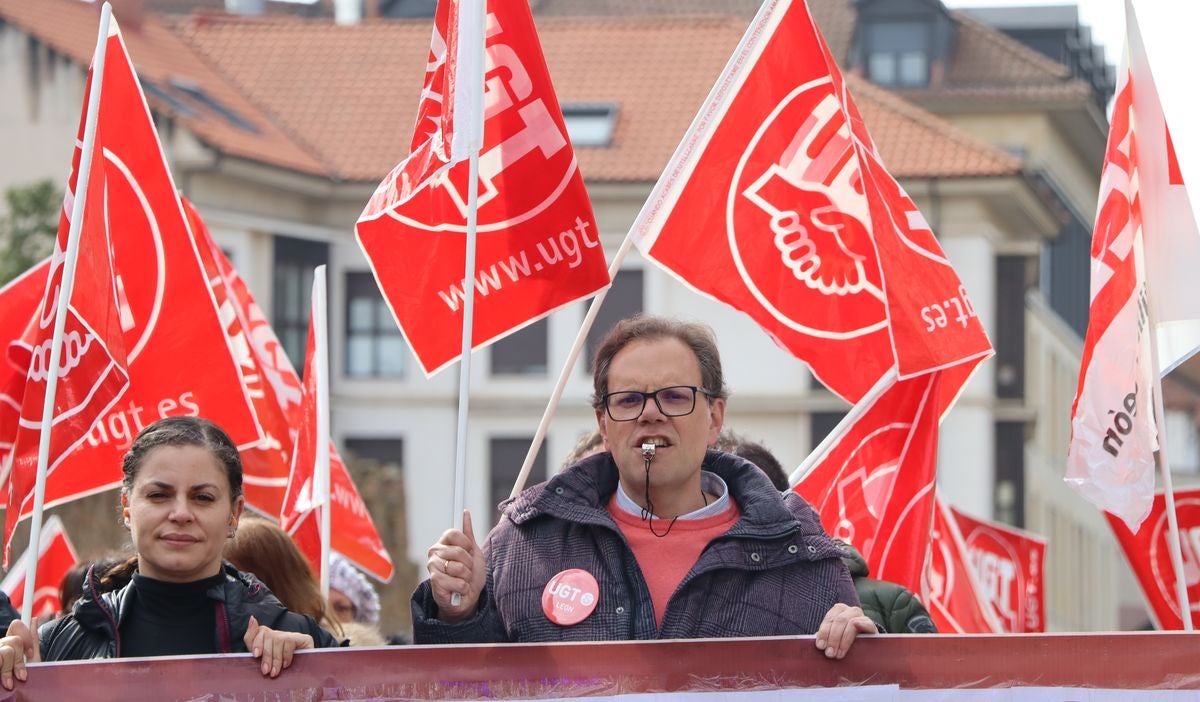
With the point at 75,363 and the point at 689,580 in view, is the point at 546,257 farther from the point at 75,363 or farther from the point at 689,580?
the point at 689,580

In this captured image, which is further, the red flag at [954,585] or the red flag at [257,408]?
the red flag at [954,585]

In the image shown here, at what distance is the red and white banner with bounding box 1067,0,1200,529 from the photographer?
646 cm

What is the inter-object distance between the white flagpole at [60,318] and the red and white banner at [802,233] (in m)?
1.88

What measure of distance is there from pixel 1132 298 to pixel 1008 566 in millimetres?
4730

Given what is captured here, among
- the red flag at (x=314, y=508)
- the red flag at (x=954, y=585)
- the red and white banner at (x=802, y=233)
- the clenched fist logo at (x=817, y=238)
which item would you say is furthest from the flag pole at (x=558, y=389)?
the red flag at (x=954, y=585)

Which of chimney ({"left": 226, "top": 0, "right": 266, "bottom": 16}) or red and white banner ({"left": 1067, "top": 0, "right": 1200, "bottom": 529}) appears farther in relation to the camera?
chimney ({"left": 226, "top": 0, "right": 266, "bottom": 16})

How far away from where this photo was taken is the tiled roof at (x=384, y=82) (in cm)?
3834

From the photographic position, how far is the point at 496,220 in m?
6.24

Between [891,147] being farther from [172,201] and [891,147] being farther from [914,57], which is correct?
[172,201]

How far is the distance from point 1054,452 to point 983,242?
11.4 meters

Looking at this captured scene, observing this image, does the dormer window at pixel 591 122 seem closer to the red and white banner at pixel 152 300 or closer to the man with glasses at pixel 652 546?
the red and white banner at pixel 152 300

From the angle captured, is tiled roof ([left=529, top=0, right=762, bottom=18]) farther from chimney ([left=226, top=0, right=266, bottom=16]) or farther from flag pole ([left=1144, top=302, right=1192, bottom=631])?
flag pole ([left=1144, top=302, right=1192, bottom=631])

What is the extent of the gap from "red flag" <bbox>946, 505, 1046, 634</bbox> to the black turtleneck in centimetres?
660

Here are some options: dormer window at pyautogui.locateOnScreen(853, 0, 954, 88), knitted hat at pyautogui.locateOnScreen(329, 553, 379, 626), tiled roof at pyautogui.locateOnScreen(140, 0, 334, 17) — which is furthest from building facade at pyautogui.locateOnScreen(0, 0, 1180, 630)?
knitted hat at pyautogui.locateOnScreen(329, 553, 379, 626)
